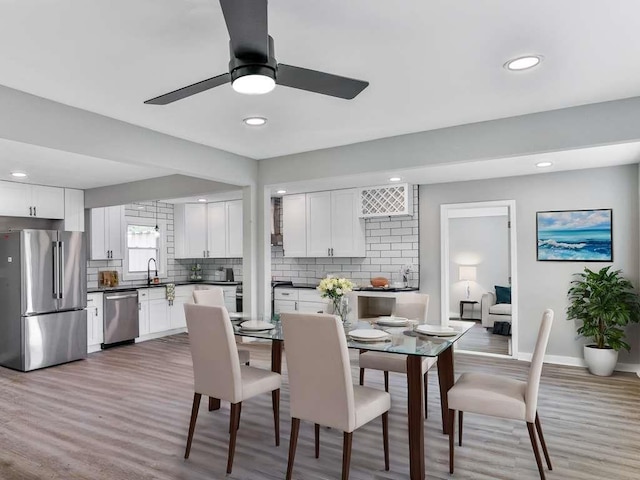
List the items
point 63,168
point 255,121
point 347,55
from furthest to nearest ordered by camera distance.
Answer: point 63,168, point 255,121, point 347,55

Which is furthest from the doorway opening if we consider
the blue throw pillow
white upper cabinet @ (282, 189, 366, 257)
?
white upper cabinet @ (282, 189, 366, 257)

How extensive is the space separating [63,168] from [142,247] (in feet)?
8.55

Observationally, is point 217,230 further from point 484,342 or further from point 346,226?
point 484,342

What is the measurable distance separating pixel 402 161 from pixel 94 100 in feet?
8.61

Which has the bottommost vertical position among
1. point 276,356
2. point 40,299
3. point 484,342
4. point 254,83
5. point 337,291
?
point 484,342

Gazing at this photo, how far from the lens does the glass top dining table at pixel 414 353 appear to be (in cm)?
251

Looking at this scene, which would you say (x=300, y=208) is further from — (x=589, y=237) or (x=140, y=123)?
(x=589, y=237)

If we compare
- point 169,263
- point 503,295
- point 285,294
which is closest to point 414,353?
point 285,294

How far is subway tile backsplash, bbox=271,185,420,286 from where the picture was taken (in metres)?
6.23

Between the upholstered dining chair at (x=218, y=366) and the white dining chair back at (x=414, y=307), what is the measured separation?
5.06ft

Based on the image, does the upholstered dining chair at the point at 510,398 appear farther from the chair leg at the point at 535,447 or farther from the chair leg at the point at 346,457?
the chair leg at the point at 346,457

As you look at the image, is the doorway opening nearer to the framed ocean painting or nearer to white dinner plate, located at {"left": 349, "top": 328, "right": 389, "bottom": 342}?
the framed ocean painting

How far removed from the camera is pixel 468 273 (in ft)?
28.3

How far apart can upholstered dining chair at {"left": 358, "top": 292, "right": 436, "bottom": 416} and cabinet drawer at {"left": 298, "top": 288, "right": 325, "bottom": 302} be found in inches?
101
